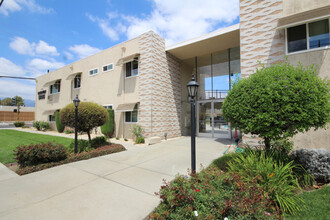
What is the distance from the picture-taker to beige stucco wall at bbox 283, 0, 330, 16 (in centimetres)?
740

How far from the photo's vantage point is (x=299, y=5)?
25.7 feet

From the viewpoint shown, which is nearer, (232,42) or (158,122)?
(232,42)

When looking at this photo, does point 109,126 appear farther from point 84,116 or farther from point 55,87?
point 55,87

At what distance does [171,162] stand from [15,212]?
457 centimetres

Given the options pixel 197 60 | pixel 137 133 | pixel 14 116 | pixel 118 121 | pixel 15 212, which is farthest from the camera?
pixel 14 116

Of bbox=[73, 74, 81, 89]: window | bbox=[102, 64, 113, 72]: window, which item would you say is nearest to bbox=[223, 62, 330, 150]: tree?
bbox=[102, 64, 113, 72]: window

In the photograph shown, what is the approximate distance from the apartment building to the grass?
5.04 meters

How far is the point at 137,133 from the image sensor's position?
449 inches

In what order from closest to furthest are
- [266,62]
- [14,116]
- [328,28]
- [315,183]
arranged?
[315,183] < [328,28] < [266,62] < [14,116]

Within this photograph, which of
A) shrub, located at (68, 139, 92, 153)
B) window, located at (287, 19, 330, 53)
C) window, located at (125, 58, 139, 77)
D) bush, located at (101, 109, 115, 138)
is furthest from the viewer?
bush, located at (101, 109, 115, 138)

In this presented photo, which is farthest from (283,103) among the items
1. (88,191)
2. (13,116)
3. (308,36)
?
(13,116)

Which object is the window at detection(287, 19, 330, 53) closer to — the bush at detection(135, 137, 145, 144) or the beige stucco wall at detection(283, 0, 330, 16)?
the beige stucco wall at detection(283, 0, 330, 16)

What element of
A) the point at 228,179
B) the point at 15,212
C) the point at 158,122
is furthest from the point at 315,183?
the point at 158,122

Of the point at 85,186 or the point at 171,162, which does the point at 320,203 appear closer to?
the point at 171,162
